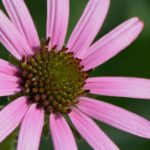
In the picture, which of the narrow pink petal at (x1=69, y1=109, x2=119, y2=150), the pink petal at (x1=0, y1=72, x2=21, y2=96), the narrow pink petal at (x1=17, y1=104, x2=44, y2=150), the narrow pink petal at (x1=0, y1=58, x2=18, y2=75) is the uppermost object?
the narrow pink petal at (x1=0, y1=58, x2=18, y2=75)

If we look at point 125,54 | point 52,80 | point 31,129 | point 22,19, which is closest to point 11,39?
point 22,19

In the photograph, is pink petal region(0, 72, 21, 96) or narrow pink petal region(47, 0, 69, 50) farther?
narrow pink petal region(47, 0, 69, 50)

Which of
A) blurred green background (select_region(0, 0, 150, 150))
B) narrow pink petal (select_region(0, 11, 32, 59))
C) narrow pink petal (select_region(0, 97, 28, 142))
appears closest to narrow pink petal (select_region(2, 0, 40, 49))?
narrow pink petal (select_region(0, 11, 32, 59))

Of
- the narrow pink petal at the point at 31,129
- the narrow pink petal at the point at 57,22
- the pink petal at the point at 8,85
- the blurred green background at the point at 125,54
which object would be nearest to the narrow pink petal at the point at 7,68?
the pink petal at the point at 8,85

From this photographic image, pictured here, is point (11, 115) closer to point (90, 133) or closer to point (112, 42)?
point (90, 133)

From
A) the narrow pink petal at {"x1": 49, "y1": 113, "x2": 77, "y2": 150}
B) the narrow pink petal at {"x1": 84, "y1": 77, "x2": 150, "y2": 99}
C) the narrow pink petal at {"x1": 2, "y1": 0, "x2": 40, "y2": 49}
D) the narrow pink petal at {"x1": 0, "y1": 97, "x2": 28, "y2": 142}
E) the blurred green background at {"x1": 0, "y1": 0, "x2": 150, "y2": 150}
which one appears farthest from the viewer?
the blurred green background at {"x1": 0, "y1": 0, "x2": 150, "y2": 150}

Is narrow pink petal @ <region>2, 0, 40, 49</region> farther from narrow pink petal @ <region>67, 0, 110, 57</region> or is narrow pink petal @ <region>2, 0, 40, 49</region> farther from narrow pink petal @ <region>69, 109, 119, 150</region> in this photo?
narrow pink petal @ <region>69, 109, 119, 150</region>

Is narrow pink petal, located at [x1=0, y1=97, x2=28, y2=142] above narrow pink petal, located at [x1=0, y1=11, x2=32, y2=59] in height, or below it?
below
